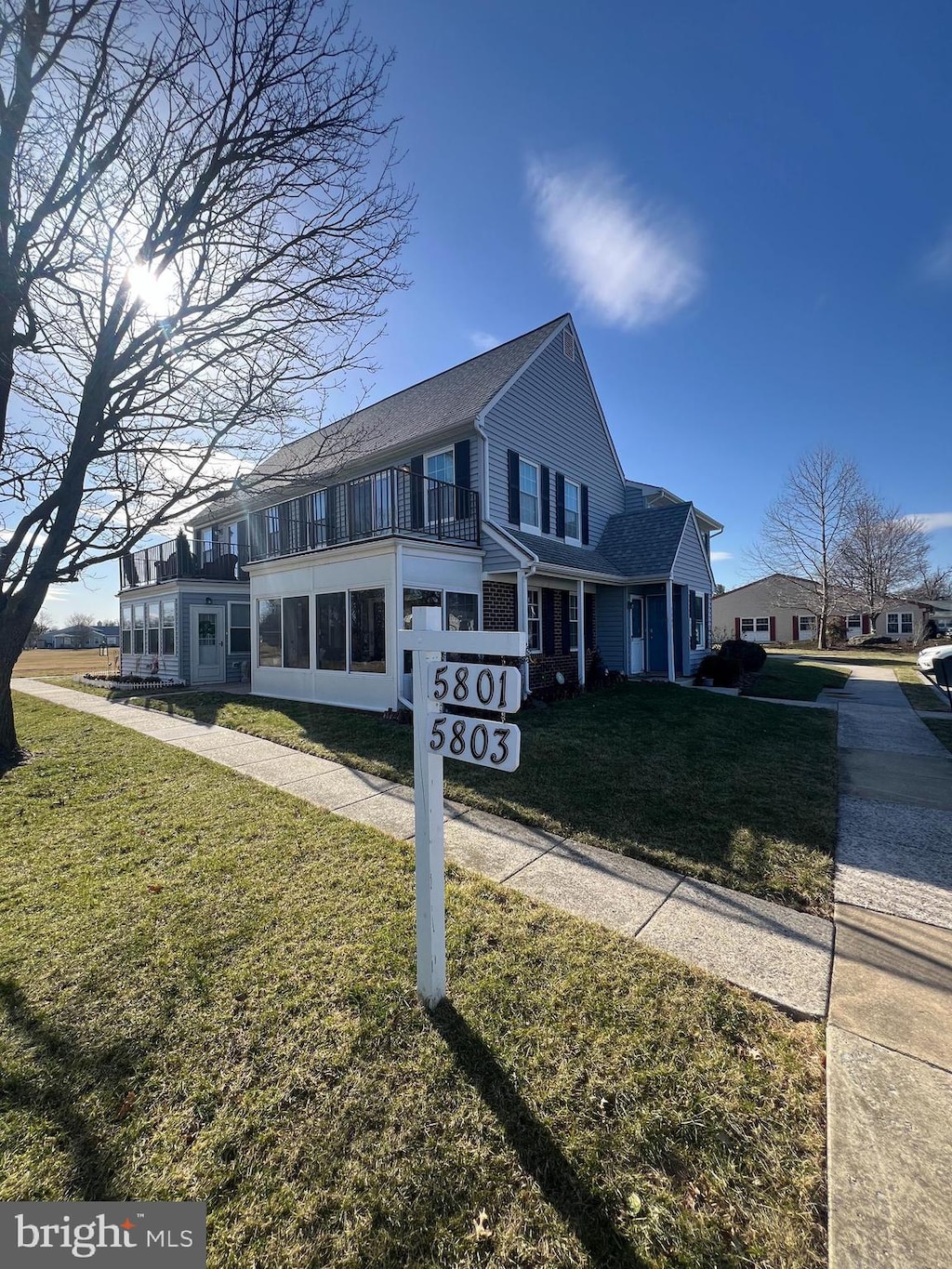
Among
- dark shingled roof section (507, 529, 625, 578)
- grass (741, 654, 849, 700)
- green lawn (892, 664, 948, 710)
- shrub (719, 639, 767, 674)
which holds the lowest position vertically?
green lawn (892, 664, 948, 710)

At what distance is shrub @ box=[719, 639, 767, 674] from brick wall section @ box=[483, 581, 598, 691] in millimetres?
4174

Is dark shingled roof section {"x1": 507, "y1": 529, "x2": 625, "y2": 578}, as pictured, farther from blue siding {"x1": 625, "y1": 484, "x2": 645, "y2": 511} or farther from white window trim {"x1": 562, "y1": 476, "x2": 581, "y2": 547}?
blue siding {"x1": 625, "y1": 484, "x2": 645, "y2": 511}

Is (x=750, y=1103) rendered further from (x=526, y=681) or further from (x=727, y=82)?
(x=727, y=82)

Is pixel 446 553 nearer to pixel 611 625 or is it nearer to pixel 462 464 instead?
pixel 462 464

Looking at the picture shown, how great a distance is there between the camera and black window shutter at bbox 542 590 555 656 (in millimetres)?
12727

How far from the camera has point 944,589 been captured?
48.2 meters

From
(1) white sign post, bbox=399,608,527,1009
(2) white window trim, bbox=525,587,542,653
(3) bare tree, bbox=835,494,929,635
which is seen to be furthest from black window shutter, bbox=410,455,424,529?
(3) bare tree, bbox=835,494,929,635

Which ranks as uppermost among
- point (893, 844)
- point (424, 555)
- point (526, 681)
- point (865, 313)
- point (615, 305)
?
point (865, 313)

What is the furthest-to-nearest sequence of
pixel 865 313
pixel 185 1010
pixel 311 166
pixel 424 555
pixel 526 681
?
pixel 865 313
pixel 526 681
pixel 424 555
pixel 311 166
pixel 185 1010

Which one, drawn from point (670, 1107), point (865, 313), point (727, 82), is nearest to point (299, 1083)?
point (670, 1107)

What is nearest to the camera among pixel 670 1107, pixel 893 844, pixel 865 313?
pixel 670 1107

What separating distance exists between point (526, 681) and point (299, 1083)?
945 cm

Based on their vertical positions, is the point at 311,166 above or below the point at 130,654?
above

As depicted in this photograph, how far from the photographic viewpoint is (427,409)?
42.4ft
